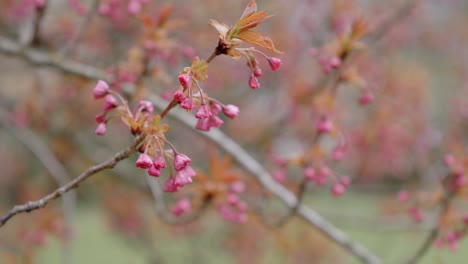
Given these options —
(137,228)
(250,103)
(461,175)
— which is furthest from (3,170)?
(461,175)

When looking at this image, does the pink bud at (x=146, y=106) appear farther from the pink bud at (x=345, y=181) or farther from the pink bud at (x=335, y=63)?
the pink bud at (x=345, y=181)

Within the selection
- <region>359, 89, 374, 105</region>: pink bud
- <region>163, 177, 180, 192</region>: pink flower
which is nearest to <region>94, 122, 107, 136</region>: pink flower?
<region>163, 177, 180, 192</region>: pink flower

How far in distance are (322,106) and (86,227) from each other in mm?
7385

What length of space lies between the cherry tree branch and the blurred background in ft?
0.05

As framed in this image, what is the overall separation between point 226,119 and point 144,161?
3250 mm

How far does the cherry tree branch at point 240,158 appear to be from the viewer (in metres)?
1.77

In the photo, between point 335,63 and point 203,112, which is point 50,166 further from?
point 203,112

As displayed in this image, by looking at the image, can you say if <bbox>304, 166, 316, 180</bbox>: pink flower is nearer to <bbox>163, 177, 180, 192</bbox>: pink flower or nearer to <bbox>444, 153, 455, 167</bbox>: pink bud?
<bbox>444, 153, 455, 167</bbox>: pink bud

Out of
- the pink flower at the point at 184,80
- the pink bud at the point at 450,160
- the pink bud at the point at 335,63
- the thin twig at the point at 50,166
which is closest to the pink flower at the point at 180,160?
the pink flower at the point at 184,80

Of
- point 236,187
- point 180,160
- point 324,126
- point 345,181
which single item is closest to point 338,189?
point 345,181

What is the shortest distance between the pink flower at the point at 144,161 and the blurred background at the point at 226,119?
79cm

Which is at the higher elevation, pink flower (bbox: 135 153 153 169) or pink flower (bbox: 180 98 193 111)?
pink flower (bbox: 180 98 193 111)

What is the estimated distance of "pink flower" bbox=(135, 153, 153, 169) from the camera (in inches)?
33.0

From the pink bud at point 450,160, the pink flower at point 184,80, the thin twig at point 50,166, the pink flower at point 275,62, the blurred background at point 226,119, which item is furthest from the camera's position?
the thin twig at point 50,166
